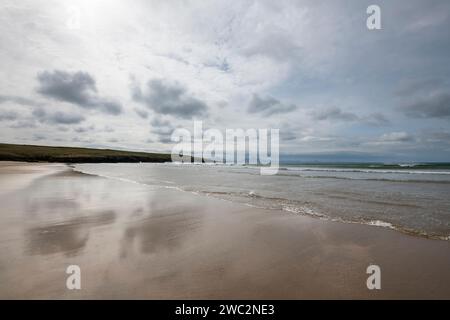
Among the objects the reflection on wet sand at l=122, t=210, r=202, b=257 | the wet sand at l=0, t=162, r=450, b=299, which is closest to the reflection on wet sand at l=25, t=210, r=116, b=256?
the wet sand at l=0, t=162, r=450, b=299

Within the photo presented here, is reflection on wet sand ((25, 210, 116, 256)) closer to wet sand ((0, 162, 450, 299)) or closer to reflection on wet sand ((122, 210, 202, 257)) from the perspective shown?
wet sand ((0, 162, 450, 299))

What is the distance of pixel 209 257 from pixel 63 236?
12.5ft

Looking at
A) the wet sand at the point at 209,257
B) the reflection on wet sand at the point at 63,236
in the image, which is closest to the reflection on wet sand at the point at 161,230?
the wet sand at the point at 209,257

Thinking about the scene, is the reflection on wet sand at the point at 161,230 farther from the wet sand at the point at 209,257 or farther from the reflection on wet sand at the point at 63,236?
the reflection on wet sand at the point at 63,236

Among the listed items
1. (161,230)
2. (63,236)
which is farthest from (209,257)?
(63,236)

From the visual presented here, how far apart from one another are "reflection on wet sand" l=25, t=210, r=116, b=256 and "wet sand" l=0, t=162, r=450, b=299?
2 centimetres

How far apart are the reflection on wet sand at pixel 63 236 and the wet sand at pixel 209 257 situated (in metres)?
0.02

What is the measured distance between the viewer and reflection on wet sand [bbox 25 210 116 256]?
17.3ft

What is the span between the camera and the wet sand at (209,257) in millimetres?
3766

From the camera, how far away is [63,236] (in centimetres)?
618

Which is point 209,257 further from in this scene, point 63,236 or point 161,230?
point 63,236

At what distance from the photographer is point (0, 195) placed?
1218 centimetres
